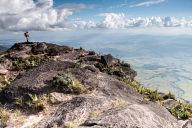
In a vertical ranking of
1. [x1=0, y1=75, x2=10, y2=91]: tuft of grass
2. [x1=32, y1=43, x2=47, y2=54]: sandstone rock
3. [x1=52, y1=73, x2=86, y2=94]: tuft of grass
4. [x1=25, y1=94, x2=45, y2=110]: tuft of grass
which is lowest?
[x1=0, y1=75, x2=10, y2=91]: tuft of grass

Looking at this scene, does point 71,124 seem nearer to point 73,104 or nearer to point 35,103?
point 73,104

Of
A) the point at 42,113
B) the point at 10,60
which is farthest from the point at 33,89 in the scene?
the point at 10,60

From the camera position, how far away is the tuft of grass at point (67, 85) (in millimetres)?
20531

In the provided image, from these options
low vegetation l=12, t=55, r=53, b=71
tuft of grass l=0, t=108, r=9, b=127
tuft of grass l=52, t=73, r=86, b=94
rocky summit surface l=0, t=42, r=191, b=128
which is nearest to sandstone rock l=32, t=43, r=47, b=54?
low vegetation l=12, t=55, r=53, b=71

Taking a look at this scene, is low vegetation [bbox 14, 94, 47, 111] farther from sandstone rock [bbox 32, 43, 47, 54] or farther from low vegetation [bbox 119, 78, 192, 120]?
sandstone rock [bbox 32, 43, 47, 54]

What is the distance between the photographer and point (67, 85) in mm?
20797

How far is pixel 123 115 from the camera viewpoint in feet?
49.0

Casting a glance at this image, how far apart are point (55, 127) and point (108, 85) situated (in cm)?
816

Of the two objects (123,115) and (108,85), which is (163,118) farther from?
(108,85)

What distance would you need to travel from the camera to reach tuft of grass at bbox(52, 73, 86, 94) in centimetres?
2053

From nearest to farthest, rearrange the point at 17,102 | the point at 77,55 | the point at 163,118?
the point at 163,118, the point at 17,102, the point at 77,55

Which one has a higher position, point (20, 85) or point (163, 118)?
point (20, 85)

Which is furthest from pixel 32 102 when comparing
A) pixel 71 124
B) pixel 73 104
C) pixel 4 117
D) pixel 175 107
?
pixel 175 107

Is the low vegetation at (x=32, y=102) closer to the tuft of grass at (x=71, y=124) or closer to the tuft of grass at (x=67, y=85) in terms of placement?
the tuft of grass at (x=67, y=85)
